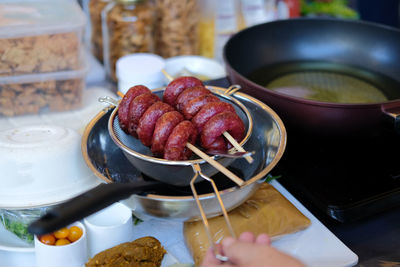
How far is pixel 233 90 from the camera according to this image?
101 cm

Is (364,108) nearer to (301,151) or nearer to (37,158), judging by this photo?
(301,151)

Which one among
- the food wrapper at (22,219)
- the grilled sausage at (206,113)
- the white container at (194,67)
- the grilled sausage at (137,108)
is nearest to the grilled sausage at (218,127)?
the grilled sausage at (206,113)

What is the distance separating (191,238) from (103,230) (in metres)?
0.18

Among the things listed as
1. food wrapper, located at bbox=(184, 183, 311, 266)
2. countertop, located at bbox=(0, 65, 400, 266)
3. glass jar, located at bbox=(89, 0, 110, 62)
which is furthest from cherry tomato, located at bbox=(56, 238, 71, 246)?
glass jar, located at bbox=(89, 0, 110, 62)

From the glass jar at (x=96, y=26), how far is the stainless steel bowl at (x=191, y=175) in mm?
706

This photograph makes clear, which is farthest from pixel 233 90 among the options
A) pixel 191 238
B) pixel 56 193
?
pixel 56 193

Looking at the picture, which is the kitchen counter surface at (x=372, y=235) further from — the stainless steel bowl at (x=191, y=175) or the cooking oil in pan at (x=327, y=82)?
the cooking oil in pan at (x=327, y=82)

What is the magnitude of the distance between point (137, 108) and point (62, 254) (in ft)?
1.05

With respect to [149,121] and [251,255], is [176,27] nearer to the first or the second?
[149,121]

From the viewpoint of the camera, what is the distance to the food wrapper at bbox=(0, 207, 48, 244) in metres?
0.90

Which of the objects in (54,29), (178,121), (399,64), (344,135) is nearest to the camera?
(178,121)

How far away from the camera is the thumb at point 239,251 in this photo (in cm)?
62

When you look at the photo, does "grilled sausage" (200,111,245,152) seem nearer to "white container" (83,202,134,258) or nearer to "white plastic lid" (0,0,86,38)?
"white container" (83,202,134,258)

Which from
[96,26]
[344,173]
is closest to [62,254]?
[344,173]
